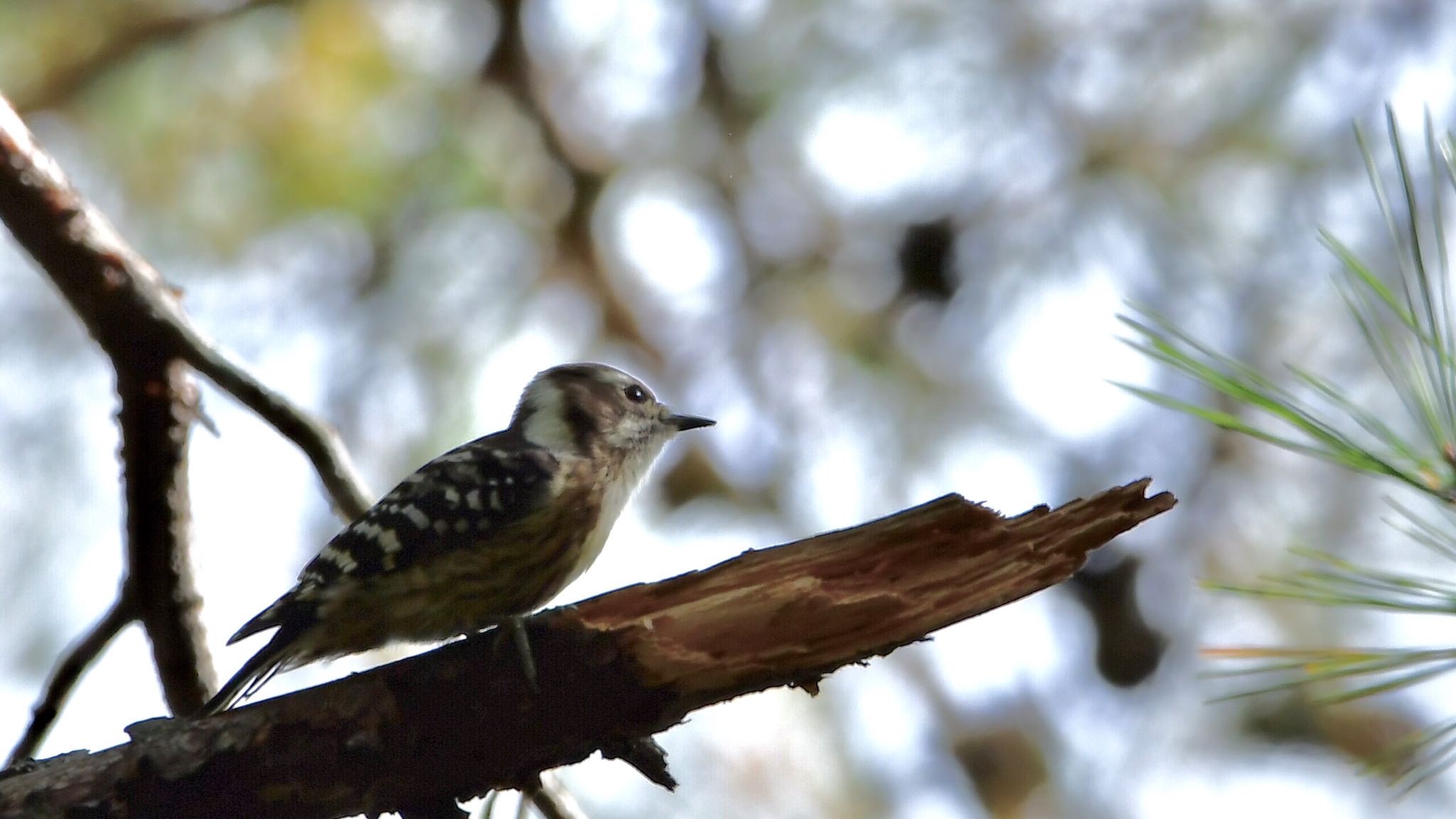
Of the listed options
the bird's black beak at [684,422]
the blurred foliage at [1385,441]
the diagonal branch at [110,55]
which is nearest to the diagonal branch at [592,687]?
the blurred foliage at [1385,441]

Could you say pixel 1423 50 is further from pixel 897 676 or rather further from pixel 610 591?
pixel 610 591

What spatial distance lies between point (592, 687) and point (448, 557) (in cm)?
79

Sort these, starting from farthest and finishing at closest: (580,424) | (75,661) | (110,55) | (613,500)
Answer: (110,55)
(580,424)
(613,500)
(75,661)

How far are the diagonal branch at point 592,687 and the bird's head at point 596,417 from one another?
107 cm

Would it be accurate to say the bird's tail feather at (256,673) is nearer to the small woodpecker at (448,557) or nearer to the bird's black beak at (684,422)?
the small woodpecker at (448,557)

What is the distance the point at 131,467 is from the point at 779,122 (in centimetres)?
259

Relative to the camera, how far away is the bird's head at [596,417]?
3307 mm

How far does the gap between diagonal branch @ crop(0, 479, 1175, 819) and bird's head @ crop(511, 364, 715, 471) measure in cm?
107

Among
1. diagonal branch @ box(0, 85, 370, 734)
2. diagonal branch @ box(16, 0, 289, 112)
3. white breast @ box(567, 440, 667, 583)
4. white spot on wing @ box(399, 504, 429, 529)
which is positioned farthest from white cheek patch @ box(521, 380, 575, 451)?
diagonal branch @ box(16, 0, 289, 112)

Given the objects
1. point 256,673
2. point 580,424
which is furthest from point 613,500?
point 256,673

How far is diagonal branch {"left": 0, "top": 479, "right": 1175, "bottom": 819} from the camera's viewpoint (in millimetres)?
2088

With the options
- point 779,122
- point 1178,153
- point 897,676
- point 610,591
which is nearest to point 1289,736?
point 897,676

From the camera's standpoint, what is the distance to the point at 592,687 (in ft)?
6.95

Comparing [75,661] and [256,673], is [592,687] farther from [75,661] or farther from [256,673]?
[75,661]
